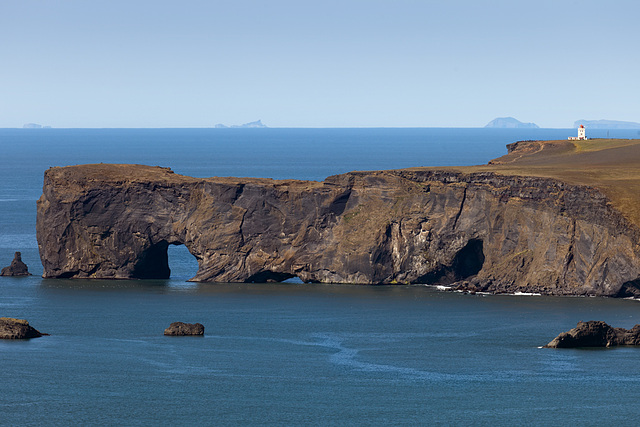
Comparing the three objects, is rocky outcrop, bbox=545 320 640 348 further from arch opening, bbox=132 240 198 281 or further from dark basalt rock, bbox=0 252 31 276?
dark basalt rock, bbox=0 252 31 276

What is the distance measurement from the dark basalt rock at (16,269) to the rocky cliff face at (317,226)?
3.90 m

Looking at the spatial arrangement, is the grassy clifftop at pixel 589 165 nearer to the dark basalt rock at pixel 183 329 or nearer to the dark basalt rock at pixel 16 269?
the dark basalt rock at pixel 183 329

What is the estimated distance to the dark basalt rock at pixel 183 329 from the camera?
113812 mm

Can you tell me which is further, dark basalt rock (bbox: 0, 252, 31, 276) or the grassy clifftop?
dark basalt rock (bbox: 0, 252, 31, 276)

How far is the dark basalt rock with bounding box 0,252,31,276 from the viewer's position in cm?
14900

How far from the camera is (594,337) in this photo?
106 metres

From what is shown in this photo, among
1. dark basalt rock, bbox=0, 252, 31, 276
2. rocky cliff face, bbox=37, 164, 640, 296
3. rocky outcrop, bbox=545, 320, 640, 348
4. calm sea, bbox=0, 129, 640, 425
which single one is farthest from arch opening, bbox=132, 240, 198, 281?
rocky outcrop, bbox=545, 320, 640, 348

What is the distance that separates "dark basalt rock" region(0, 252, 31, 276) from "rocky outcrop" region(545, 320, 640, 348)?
71.2m

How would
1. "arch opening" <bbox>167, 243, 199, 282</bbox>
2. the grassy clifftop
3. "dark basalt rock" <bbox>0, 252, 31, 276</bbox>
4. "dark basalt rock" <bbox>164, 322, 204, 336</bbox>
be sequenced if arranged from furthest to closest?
"arch opening" <bbox>167, 243, 199, 282</bbox> < "dark basalt rock" <bbox>0, 252, 31, 276</bbox> < the grassy clifftop < "dark basalt rock" <bbox>164, 322, 204, 336</bbox>

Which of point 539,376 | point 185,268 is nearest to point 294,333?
point 539,376

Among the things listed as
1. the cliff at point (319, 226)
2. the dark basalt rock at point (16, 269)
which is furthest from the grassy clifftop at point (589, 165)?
the dark basalt rock at point (16, 269)

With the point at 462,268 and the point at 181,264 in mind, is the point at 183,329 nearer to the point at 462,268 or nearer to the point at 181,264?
the point at 462,268

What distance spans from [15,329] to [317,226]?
43.8 meters

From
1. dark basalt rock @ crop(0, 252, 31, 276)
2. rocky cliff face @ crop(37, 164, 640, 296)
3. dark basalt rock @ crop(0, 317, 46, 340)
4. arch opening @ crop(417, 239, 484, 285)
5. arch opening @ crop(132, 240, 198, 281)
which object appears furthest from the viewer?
dark basalt rock @ crop(0, 252, 31, 276)
